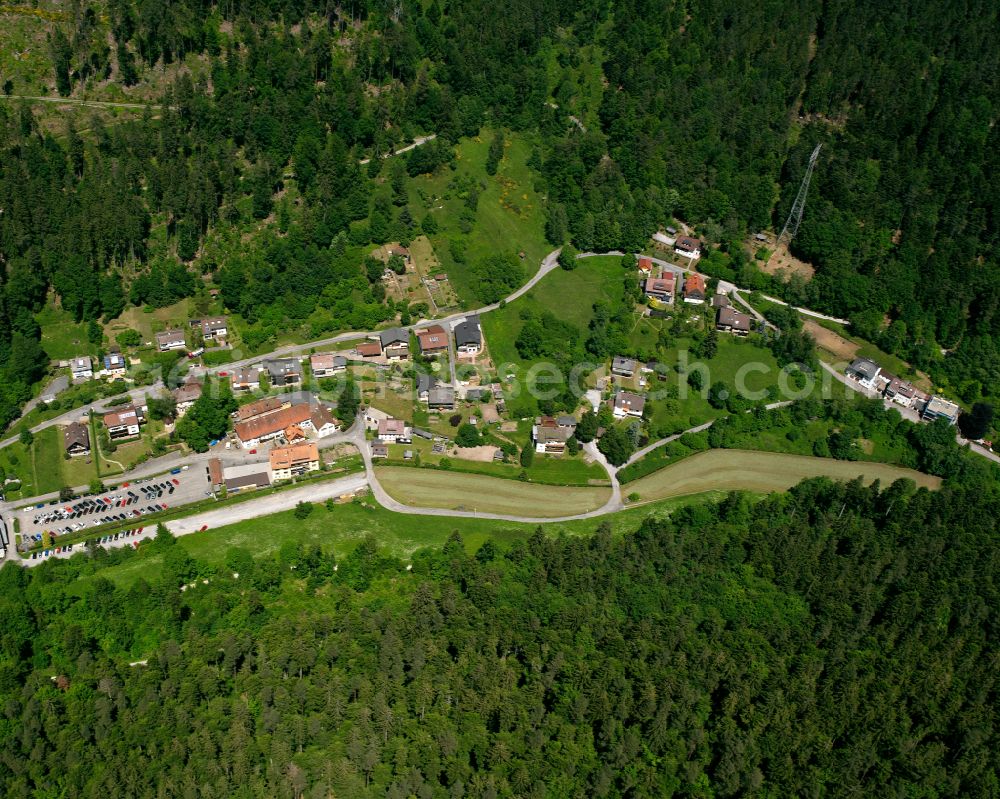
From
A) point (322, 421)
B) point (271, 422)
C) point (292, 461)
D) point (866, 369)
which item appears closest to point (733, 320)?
point (866, 369)

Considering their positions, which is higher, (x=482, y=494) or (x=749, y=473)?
(x=482, y=494)

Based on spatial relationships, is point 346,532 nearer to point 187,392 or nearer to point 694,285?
point 187,392

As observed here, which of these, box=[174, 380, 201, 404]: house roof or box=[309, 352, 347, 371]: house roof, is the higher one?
box=[309, 352, 347, 371]: house roof

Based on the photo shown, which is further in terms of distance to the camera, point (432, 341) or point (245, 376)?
point (432, 341)

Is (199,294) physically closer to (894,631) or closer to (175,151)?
(175,151)

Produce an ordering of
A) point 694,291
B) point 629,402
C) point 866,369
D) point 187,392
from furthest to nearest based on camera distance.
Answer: point 694,291 < point 866,369 < point 629,402 < point 187,392

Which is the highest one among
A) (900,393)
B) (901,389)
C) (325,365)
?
(325,365)

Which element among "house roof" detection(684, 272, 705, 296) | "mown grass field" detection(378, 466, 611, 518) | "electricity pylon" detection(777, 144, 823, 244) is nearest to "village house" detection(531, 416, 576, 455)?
"mown grass field" detection(378, 466, 611, 518)

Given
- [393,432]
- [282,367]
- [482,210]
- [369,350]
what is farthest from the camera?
[482,210]

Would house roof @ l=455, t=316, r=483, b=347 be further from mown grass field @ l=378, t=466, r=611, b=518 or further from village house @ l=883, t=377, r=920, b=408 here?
village house @ l=883, t=377, r=920, b=408
